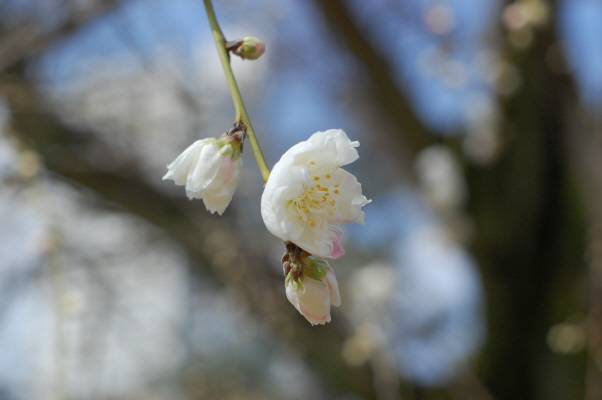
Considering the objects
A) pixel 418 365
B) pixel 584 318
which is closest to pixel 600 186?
pixel 584 318

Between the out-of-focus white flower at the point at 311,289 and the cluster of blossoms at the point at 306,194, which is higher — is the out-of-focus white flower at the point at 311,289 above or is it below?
below

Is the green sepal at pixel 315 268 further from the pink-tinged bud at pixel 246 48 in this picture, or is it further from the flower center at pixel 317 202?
the pink-tinged bud at pixel 246 48

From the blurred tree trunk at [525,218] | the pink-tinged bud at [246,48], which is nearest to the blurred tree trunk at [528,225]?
the blurred tree trunk at [525,218]

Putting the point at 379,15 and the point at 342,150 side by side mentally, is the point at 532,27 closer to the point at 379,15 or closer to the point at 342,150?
the point at 379,15

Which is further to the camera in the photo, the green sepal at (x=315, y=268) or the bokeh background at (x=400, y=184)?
the bokeh background at (x=400, y=184)

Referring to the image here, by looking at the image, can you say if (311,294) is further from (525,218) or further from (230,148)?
(525,218)

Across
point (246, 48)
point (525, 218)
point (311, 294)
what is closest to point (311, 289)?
Answer: point (311, 294)

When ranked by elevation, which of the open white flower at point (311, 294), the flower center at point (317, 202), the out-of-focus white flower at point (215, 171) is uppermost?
the out-of-focus white flower at point (215, 171)

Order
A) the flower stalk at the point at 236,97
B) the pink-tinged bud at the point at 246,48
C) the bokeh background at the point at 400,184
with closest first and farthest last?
the flower stalk at the point at 236,97 → the pink-tinged bud at the point at 246,48 → the bokeh background at the point at 400,184

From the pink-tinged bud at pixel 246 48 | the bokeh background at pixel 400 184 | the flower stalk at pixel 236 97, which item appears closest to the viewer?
the flower stalk at pixel 236 97
